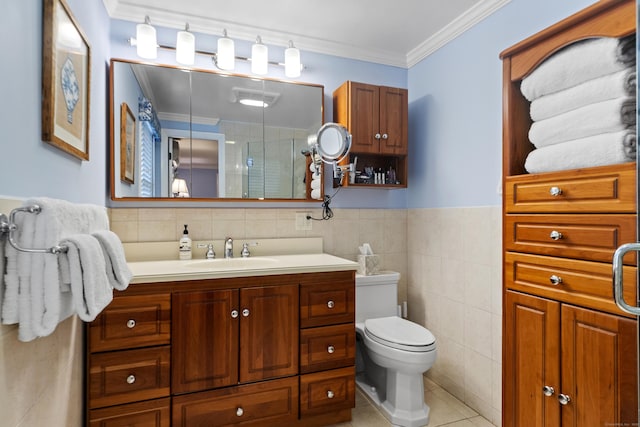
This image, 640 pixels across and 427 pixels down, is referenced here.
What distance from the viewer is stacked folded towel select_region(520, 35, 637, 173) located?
1.08 metres

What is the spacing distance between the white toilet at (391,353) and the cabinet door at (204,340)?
821 millimetres

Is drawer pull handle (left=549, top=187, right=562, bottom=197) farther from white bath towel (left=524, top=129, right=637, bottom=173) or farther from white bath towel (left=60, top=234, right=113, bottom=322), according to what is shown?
white bath towel (left=60, top=234, right=113, bottom=322)

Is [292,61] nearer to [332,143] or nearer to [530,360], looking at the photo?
[332,143]

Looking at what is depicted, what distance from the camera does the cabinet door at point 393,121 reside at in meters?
2.38

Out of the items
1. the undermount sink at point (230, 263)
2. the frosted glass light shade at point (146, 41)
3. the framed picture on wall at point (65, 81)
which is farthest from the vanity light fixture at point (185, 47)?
the undermount sink at point (230, 263)

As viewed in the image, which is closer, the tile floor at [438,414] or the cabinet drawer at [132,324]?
the cabinet drawer at [132,324]

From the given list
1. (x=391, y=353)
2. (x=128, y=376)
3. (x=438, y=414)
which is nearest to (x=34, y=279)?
(x=128, y=376)

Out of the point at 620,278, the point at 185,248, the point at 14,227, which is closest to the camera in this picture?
the point at 620,278

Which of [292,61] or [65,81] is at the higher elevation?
[292,61]

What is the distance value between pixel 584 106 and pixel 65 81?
1.89 meters

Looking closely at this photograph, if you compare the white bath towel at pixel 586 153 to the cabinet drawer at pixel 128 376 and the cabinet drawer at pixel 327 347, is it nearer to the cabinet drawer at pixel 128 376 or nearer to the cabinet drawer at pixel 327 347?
the cabinet drawer at pixel 327 347

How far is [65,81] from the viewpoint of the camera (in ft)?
4.17

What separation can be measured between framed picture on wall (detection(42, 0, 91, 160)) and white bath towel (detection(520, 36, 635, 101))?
5.74 ft

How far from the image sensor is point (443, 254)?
2299mm
